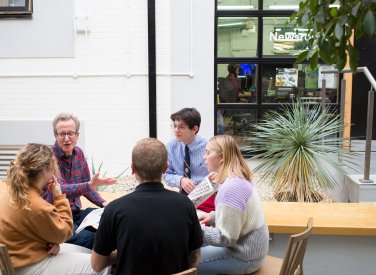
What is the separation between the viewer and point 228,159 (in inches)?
111

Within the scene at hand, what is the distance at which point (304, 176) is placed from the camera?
16.9ft

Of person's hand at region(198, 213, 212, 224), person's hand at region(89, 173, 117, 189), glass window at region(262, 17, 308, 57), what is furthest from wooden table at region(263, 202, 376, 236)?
glass window at region(262, 17, 308, 57)

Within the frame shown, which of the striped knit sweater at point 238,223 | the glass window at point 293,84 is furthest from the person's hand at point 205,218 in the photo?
the glass window at point 293,84

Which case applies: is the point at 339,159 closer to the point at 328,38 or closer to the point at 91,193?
the point at 91,193

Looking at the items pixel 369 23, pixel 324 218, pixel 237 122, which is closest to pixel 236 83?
pixel 237 122

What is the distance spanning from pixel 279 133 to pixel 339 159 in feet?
2.22

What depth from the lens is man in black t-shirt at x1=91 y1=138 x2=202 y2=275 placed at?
2180 millimetres

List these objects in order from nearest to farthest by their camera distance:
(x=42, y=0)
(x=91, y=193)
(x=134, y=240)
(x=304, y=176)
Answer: (x=134, y=240) < (x=91, y=193) < (x=304, y=176) < (x=42, y=0)

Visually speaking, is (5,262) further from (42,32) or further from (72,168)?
(42,32)

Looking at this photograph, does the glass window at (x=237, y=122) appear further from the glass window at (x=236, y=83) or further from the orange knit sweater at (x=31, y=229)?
the orange knit sweater at (x=31, y=229)

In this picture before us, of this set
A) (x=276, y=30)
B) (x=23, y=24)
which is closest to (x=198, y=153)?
(x=276, y=30)

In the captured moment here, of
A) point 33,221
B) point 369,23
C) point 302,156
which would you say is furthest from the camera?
point 302,156

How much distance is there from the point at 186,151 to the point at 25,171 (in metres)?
1.64

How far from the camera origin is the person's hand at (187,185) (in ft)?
11.8
